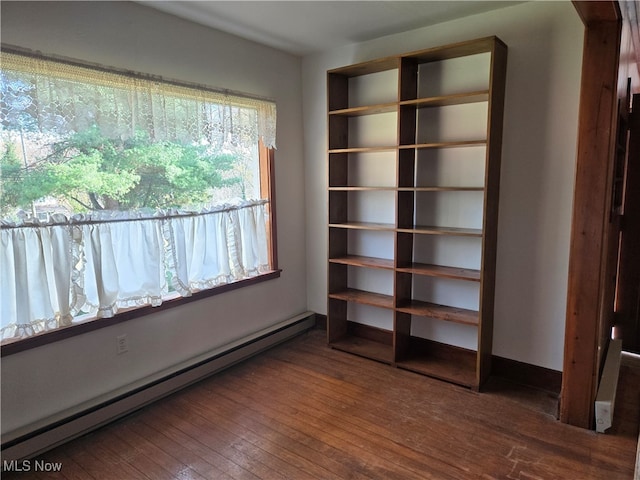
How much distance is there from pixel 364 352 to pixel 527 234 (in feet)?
4.89

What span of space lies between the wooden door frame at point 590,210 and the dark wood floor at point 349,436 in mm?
272

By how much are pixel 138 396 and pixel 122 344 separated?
334 millimetres

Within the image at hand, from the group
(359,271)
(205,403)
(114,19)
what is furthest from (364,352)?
(114,19)

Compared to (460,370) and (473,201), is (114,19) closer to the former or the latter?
(473,201)

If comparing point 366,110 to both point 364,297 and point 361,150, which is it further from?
point 364,297

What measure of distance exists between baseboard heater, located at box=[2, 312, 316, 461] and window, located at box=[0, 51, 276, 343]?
1.63 feet

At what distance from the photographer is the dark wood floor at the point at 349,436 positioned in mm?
2010

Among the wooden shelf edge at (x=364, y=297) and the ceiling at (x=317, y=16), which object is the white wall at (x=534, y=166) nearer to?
the ceiling at (x=317, y=16)

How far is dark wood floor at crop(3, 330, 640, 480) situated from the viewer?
2010mm

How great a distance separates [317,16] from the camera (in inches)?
106

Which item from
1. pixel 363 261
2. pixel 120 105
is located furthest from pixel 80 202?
pixel 363 261

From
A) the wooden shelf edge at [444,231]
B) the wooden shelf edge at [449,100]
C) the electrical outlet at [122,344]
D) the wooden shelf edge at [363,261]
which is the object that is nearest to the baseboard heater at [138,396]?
the electrical outlet at [122,344]

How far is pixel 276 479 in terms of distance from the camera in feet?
6.40
